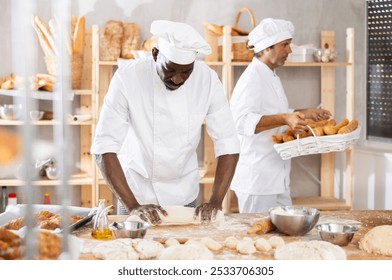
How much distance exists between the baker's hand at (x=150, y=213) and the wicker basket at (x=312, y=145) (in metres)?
1.21

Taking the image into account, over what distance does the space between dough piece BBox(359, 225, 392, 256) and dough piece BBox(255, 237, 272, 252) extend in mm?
281

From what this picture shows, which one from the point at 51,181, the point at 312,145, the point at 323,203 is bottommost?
the point at 323,203

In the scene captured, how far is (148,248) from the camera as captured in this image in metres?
1.57

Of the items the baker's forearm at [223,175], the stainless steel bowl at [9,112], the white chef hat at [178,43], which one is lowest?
the baker's forearm at [223,175]

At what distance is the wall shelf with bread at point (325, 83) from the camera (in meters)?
3.72

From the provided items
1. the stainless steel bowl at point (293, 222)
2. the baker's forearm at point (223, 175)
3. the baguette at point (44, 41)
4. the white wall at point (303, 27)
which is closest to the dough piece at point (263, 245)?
the stainless steel bowl at point (293, 222)

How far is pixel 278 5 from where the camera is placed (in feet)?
13.6

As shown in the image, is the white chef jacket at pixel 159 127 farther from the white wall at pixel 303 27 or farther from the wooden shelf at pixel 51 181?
the white wall at pixel 303 27

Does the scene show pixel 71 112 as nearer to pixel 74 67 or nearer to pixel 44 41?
pixel 74 67

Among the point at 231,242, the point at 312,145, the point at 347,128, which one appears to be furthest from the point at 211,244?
the point at 347,128

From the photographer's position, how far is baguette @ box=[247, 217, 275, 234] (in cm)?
183

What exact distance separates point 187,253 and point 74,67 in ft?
7.74

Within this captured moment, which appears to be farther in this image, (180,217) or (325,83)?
(325,83)

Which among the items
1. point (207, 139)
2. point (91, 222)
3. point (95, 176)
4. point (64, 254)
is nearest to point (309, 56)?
point (207, 139)
